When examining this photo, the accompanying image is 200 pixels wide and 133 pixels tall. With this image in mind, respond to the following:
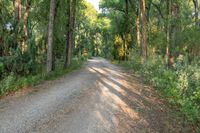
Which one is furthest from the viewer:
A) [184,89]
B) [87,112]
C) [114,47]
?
[114,47]

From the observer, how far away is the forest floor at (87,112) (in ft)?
25.3

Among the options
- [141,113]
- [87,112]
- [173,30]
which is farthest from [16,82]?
[173,30]

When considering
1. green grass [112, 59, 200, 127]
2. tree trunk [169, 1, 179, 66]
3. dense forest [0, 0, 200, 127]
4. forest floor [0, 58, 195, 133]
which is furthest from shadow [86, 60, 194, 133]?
tree trunk [169, 1, 179, 66]

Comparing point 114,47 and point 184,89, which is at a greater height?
point 114,47

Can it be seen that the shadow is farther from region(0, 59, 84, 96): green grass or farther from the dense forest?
region(0, 59, 84, 96): green grass

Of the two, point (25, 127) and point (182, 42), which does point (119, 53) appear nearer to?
point (182, 42)

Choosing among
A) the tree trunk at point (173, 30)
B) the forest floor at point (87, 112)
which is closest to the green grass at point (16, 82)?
the forest floor at point (87, 112)

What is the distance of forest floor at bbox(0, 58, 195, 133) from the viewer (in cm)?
770

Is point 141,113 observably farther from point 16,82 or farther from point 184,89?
point 16,82

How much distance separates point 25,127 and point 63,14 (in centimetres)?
1719

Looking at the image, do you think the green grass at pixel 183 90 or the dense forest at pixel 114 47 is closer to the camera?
the green grass at pixel 183 90

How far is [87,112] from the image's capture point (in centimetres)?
914

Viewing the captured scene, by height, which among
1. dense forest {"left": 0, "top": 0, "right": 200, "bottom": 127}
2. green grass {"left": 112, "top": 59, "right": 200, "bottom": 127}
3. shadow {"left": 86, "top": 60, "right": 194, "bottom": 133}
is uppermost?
dense forest {"left": 0, "top": 0, "right": 200, "bottom": 127}

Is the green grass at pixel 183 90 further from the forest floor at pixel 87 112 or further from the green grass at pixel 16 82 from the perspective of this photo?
the green grass at pixel 16 82
